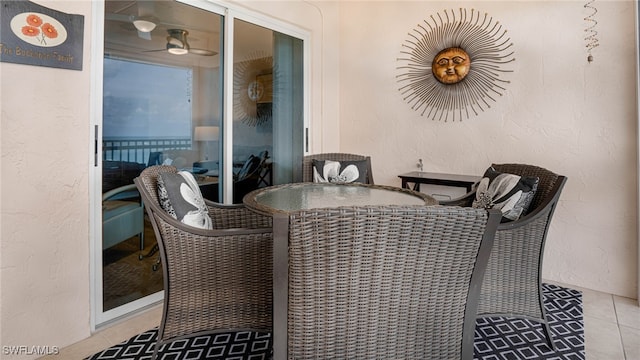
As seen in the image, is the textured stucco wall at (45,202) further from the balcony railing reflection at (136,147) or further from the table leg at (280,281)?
the table leg at (280,281)

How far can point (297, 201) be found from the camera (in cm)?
214

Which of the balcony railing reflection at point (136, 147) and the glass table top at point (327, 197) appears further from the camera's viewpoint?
the balcony railing reflection at point (136, 147)

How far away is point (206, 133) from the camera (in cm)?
→ 299

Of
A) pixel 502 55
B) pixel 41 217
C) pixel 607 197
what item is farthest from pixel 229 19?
pixel 607 197

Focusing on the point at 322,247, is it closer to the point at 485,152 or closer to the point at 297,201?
the point at 297,201

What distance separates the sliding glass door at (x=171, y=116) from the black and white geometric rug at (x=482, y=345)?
0.42m

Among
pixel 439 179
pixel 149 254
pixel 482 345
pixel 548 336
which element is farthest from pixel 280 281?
pixel 439 179

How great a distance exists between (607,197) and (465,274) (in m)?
2.32

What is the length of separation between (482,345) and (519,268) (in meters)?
→ 0.50

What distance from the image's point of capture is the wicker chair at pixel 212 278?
5.81 ft

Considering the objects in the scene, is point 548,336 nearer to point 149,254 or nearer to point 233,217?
point 233,217

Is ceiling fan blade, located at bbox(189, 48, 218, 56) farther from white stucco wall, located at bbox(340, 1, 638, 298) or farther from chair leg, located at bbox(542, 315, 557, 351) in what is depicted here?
chair leg, located at bbox(542, 315, 557, 351)

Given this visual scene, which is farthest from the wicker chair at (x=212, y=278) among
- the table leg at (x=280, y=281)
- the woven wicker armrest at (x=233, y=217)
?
the table leg at (x=280, y=281)

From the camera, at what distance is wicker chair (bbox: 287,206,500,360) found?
1.07m
